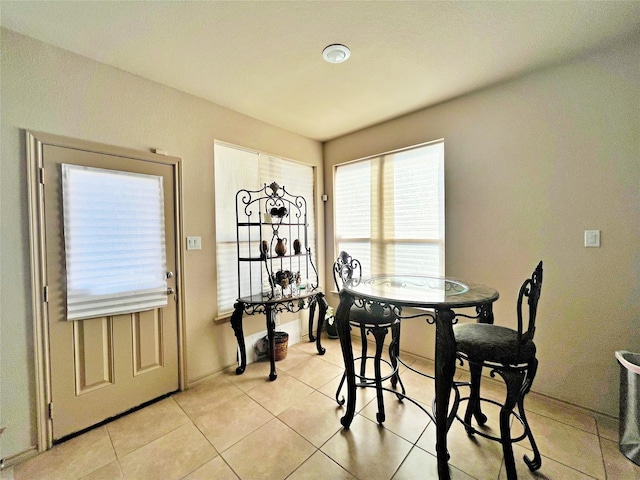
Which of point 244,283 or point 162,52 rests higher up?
point 162,52

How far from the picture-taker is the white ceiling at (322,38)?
150 centimetres

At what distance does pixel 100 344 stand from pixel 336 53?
8.79 ft

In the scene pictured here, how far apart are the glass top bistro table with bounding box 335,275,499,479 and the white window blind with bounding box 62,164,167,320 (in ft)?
5.15

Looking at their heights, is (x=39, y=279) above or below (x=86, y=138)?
below

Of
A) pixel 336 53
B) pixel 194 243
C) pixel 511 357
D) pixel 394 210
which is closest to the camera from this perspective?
pixel 511 357

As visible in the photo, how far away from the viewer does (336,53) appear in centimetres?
183

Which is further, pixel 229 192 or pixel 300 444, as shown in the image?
pixel 229 192

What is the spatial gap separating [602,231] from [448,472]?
189 cm

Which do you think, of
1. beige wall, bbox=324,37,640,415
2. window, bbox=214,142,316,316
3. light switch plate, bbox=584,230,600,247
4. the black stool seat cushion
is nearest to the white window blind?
window, bbox=214,142,316,316

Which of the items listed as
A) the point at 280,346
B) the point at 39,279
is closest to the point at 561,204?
the point at 280,346

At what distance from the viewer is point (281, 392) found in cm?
229

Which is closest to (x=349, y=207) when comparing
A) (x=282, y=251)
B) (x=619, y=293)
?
(x=282, y=251)

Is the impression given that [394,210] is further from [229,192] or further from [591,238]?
[229,192]

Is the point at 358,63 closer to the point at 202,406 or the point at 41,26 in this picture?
the point at 41,26
